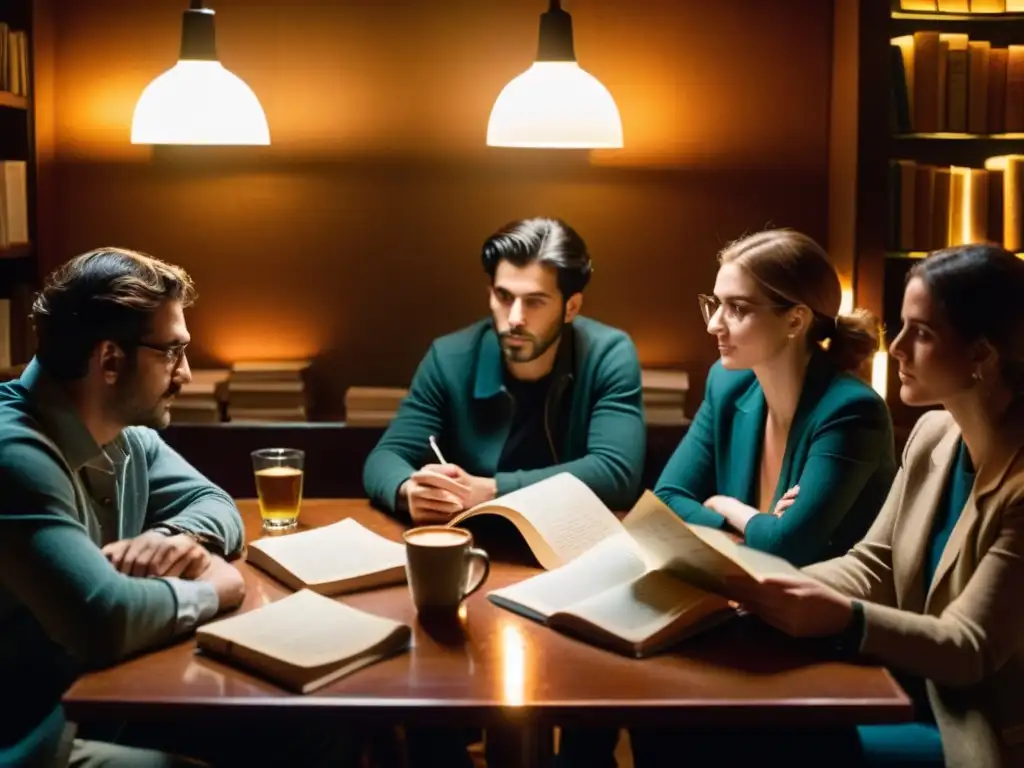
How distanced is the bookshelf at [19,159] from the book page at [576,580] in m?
2.03

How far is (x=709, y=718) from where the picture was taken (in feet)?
4.81

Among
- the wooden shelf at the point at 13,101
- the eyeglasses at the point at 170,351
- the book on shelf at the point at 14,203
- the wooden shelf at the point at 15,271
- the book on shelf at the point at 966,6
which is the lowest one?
the eyeglasses at the point at 170,351

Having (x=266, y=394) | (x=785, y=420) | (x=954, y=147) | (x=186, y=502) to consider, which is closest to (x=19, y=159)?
(x=266, y=394)

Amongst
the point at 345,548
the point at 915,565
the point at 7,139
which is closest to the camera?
the point at 915,565

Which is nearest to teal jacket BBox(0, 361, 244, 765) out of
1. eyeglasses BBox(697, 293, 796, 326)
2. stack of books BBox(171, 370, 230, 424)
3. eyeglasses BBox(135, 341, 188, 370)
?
eyeglasses BBox(135, 341, 188, 370)

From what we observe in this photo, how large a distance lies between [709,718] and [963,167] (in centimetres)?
257

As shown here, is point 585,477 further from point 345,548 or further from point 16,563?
point 16,563

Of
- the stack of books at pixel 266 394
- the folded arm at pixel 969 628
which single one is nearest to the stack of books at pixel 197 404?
the stack of books at pixel 266 394

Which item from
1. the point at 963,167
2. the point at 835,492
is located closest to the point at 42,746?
the point at 835,492

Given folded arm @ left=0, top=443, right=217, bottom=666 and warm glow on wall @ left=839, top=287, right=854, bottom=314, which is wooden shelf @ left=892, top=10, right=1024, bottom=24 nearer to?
warm glow on wall @ left=839, top=287, right=854, bottom=314

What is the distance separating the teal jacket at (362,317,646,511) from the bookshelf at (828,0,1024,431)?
0.98m

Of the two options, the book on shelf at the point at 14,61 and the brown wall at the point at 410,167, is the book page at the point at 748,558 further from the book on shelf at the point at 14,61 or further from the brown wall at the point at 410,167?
the book on shelf at the point at 14,61

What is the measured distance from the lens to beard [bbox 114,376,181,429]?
187 centimetres

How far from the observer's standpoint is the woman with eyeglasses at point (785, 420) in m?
2.17
